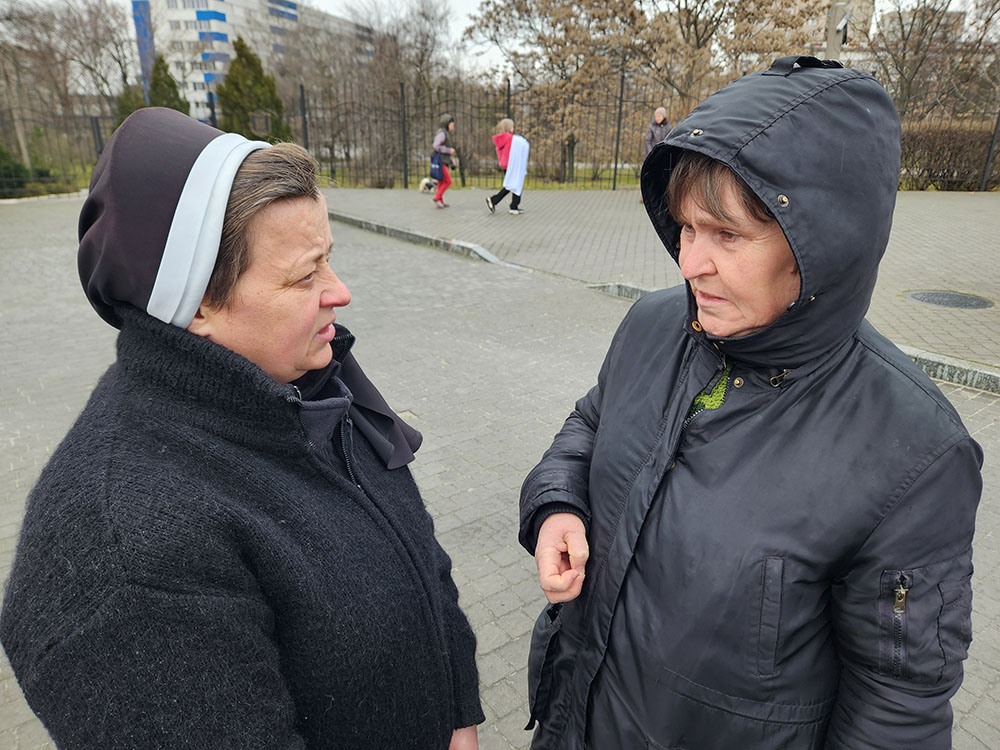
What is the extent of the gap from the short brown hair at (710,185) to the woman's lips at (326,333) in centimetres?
79

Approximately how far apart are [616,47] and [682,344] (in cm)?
2380

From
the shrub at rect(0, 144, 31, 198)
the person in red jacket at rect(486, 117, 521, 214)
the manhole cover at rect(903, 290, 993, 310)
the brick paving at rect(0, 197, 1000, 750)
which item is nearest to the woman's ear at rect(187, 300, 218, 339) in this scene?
the brick paving at rect(0, 197, 1000, 750)

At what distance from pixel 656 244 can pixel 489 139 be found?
1337cm

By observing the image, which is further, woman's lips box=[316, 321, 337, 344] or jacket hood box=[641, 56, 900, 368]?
woman's lips box=[316, 321, 337, 344]

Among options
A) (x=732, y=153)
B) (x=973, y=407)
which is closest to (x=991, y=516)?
(x=973, y=407)

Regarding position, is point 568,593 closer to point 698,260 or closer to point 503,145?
point 698,260

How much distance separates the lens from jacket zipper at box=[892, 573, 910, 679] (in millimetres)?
1109

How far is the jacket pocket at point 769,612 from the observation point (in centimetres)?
118

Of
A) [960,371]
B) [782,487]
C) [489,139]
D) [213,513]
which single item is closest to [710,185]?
[782,487]

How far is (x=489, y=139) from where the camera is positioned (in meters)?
22.6

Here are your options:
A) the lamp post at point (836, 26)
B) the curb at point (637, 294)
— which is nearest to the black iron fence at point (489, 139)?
the curb at point (637, 294)

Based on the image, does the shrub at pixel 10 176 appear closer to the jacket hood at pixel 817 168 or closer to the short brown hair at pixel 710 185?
the short brown hair at pixel 710 185

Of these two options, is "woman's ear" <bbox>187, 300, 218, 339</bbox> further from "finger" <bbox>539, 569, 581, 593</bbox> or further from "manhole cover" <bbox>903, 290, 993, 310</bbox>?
"manhole cover" <bbox>903, 290, 993, 310</bbox>

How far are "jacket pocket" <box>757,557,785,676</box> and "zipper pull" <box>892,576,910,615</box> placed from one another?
0.18m
